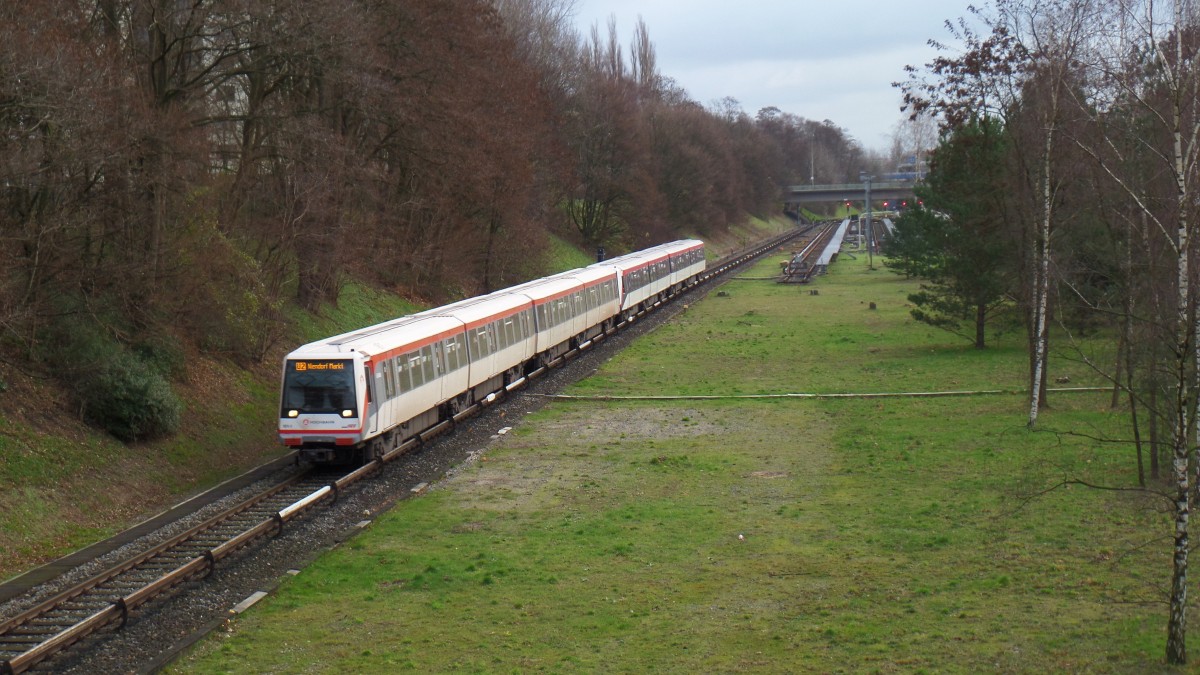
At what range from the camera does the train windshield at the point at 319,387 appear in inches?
840

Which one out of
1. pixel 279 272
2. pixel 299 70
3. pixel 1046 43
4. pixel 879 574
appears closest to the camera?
pixel 879 574

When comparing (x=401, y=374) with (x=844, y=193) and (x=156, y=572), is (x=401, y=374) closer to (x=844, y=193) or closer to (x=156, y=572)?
(x=156, y=572)

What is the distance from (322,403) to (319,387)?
12.6 inches

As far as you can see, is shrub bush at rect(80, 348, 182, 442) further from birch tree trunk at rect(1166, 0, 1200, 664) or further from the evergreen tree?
the evergreen tree

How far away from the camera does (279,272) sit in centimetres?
3078

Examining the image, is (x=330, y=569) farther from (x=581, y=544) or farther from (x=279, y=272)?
(x=279, y=272)

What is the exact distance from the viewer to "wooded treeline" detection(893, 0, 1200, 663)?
1193cm

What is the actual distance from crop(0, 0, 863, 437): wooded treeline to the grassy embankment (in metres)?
8.04

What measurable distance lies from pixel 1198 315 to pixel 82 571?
585 inches

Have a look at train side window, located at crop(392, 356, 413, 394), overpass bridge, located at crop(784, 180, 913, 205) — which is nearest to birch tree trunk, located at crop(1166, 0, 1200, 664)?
train side window, located at crop(392, 356, 413, 394)

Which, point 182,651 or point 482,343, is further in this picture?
point 482,343

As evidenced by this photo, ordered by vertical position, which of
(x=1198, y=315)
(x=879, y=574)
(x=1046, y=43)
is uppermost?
(x=1046, y=43)

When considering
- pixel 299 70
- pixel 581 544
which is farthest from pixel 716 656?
pixel 299 70

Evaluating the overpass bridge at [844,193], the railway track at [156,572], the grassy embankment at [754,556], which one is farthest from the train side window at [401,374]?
the overpass bridge at [844,193]
